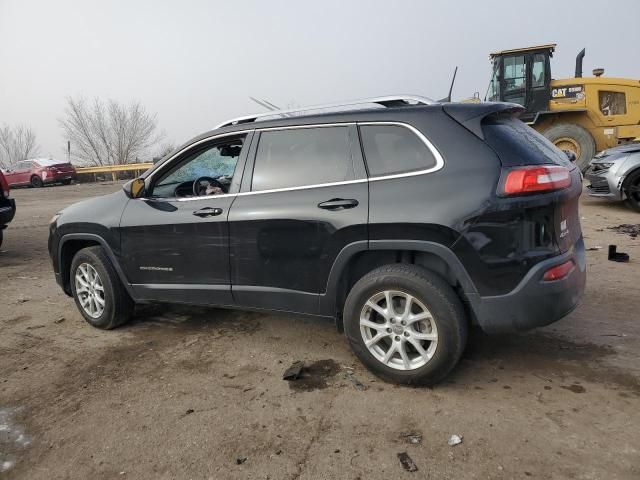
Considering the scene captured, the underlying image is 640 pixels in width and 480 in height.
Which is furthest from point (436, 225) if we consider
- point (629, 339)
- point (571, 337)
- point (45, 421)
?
point (45, 421)

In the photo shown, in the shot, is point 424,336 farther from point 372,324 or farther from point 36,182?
point 36,182

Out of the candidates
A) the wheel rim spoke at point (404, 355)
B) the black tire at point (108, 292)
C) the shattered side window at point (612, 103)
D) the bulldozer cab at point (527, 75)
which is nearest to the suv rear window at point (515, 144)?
the wheel rim spoke at point (404, 355)

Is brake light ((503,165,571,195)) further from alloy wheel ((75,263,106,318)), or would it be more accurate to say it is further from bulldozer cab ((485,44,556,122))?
bulldozer cab ((485,44,556,122))

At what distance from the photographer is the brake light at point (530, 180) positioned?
2.72 meters

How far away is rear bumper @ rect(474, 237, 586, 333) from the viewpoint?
108 inches

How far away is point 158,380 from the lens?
3344 mm

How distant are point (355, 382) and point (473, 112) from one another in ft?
6.20

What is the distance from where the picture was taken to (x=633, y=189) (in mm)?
9039

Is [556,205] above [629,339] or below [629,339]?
above

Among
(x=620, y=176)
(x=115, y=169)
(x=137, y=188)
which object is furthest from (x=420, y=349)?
(x=115, y=169)

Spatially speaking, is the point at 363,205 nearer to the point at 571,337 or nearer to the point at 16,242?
the point at 571,337

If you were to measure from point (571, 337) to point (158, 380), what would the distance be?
3.12m

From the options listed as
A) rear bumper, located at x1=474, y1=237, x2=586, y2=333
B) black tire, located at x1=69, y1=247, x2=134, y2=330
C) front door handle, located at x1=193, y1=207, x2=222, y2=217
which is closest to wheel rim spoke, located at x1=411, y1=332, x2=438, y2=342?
rear bumper, located at x1=474, y1=237, x2=586, y2=333

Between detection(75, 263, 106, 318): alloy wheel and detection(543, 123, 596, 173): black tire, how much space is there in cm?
1295
